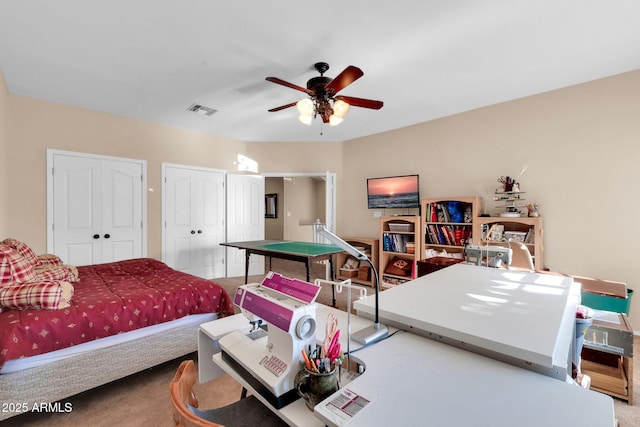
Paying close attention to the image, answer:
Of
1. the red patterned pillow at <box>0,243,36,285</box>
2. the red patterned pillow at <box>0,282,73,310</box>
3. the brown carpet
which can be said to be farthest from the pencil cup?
the red patterned pillow at <box>0,243,36,285</box>

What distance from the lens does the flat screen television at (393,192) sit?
14.4 feet

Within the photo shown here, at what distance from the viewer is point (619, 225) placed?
2.89 meters

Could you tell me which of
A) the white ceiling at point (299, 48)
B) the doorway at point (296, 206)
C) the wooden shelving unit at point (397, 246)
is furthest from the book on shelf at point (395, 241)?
the doorway at point (296, 206)

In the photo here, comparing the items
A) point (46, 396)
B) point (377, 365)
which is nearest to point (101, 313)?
point (46, 396)

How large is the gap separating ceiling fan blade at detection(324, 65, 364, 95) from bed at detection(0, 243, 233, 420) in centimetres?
196

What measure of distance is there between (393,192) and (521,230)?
5.84 feet

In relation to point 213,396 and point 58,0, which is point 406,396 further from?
point 58,0

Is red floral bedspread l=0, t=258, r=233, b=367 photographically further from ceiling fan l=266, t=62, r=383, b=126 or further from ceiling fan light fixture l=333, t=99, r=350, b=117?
ceiling fan light fixture l=333, t=99, r=350, b=117

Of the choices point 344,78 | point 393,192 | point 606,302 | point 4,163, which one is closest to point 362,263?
point 393,192

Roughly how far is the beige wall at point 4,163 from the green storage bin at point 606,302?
227 inches

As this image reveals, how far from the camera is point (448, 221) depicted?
12.8 feet

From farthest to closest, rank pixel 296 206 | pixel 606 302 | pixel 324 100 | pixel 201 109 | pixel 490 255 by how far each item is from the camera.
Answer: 1. pixel 296 206
2. pixel 201 109
3. pixel 324 100
4. pixel 606 302
5. pixel 490 255

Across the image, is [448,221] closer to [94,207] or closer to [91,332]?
[91,332]

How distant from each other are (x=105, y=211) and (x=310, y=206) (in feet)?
15.1
